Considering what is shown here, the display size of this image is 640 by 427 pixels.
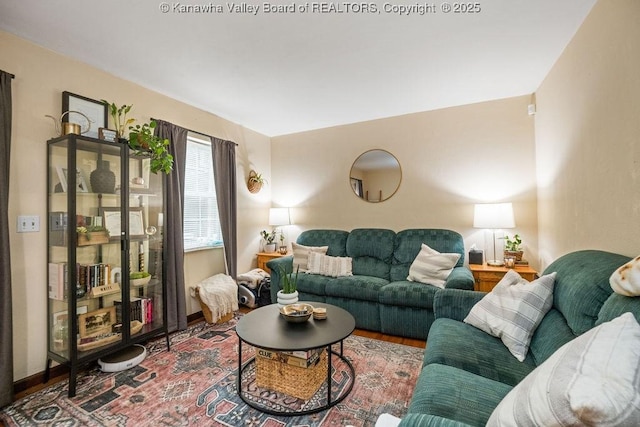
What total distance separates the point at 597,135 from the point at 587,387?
1918 millimetres

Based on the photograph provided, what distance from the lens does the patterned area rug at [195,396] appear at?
1743 mm

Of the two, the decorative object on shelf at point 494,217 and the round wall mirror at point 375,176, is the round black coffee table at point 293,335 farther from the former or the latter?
the round wall mirror at point 375,176

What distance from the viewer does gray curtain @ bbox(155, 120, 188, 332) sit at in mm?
2951

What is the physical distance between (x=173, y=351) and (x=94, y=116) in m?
2.13

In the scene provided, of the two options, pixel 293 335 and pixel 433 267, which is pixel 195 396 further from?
pixel 433 267

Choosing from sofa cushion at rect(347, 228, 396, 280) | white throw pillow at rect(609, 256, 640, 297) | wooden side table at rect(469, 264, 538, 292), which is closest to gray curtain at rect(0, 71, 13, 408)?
sofa cushion at rect(347, 228, 396, 280)

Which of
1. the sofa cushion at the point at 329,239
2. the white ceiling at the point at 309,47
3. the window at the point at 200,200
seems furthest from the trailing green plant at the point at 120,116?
the sofa cushion at the point at 329,239

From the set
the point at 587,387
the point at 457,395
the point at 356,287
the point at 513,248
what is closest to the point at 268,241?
the point at 356,287

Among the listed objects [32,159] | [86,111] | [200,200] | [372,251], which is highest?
[86,111]

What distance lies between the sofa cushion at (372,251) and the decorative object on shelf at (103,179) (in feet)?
8.42

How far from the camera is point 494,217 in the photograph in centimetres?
304

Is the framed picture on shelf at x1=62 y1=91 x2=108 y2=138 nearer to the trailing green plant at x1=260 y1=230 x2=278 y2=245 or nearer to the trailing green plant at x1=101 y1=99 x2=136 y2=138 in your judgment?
the trailing green plant at x1=101 y1=99 x2=136 y2=138

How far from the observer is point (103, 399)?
194 cm

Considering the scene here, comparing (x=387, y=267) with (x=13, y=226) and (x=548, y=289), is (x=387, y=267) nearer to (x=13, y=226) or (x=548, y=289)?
(x=548, y=289)
